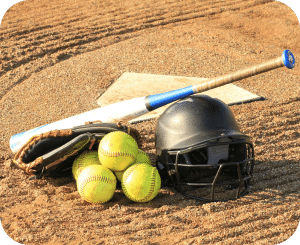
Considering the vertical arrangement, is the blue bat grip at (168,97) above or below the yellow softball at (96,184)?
above

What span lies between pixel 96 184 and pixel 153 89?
2775mm

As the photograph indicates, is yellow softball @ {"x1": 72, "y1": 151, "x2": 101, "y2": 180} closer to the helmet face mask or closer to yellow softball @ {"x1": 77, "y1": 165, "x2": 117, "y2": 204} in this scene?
yellow softball @ {"x1": 77, "y1": 165, "x2": 117, "y2": 204}

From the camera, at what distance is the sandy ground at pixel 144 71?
311 cm

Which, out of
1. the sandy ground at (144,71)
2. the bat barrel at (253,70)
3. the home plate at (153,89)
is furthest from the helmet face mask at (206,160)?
the home plate at (153,89)

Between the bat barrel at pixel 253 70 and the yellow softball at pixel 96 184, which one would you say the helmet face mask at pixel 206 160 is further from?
the yellow softball at pixel 96 184

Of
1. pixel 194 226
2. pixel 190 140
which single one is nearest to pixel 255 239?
pixel 194 226

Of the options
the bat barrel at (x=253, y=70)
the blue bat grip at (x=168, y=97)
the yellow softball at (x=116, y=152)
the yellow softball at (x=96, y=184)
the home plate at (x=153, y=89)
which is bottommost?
the home plate at (x=153, y=89)

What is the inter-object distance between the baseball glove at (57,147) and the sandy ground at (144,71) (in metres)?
0.23

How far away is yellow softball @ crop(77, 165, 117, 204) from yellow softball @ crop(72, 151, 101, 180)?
0.25 m

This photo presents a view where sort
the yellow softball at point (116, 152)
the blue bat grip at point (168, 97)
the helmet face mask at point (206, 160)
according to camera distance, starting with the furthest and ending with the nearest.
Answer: the blue bat grip at point (168, 97) < the yellow softball at point (116, 152) < the helmet face mask at point (206, 160)

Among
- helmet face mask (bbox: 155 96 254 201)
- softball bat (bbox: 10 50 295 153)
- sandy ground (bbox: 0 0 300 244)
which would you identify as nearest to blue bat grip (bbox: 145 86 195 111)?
softball bat (bbox: 10 50 295 153)

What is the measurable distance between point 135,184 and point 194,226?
2.10ft

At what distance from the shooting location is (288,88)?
5781 millimetres

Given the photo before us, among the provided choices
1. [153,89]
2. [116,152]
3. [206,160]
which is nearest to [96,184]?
[116,152]
